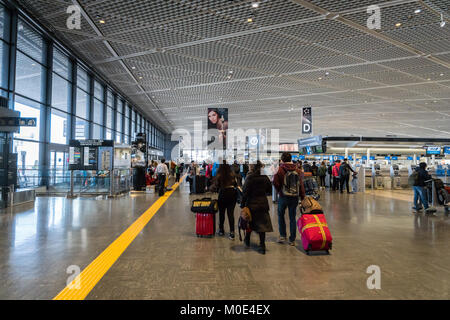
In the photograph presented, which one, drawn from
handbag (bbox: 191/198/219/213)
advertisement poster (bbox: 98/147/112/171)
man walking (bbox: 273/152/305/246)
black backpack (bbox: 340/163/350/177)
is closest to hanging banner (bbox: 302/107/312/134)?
black backpack (bbox: 340/163/350/177)

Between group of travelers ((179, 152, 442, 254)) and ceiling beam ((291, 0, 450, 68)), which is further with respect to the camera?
ceiling beam ((291, 0, 450, 68))

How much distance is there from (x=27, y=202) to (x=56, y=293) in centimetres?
771

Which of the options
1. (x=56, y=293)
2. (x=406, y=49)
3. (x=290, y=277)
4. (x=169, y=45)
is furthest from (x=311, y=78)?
(x=56, y=293)

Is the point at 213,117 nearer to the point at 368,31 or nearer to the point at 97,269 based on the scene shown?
the point at 368,31

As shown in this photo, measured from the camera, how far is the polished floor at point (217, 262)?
2.82 meters

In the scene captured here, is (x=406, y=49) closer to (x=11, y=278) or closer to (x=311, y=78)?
(x=311, y=78)

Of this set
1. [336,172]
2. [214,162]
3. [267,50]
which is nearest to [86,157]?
[214,162]

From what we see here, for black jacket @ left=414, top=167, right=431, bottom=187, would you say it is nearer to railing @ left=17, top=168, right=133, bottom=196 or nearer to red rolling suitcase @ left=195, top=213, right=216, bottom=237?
red rolling suitcase @ left=195, top=213, right=216, bottom=237

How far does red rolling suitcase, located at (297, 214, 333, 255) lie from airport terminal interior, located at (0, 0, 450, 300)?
0.06 feet

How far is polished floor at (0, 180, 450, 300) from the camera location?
2.82 metres

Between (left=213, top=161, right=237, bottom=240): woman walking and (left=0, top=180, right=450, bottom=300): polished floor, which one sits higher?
(left=213, top=161, right=237, bottom=240): woman walking

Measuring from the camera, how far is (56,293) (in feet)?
9.05

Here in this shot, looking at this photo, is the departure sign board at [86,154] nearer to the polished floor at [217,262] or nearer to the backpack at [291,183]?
the polished floor at [217,262]
